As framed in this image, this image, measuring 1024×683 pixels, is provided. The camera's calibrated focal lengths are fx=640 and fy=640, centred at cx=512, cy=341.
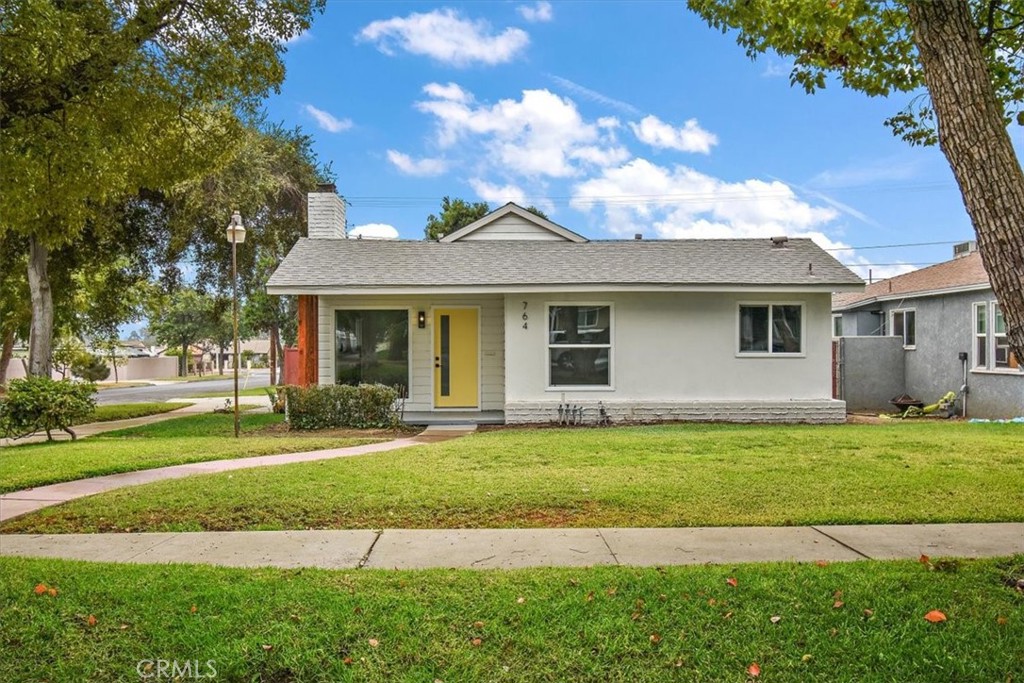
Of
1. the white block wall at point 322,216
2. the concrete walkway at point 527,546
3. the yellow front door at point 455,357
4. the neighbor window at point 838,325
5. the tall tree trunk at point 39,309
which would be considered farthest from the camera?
the neighbor window at point 838,325

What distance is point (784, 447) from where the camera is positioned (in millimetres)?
9039

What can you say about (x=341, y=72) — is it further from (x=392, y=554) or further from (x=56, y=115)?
(x=392, y=554)

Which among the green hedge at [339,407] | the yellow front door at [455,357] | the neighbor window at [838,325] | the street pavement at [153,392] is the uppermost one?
the neighbor window at [838,325]

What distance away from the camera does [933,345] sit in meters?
16.3

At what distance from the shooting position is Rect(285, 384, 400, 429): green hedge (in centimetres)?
1162

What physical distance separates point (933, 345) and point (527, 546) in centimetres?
1587

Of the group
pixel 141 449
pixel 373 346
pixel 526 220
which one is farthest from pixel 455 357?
pixel 141 449

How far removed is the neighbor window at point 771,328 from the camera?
12.8 m

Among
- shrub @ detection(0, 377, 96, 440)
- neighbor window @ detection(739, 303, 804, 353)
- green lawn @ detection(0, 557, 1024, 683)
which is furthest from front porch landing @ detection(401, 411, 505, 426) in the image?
green lawn @ detection(0, 557, 1024, 683)

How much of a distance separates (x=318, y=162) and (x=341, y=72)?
7.41m

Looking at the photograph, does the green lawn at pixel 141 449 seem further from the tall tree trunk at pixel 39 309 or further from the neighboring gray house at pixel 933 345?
the neighboring gray house at pixel 933 345

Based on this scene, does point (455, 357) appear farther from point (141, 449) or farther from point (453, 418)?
point (141, 449)

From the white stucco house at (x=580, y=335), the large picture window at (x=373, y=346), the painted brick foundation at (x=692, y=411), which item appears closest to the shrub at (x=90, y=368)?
the large picture window at (x=373, y=346)

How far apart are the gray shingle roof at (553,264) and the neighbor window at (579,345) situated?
734mm
